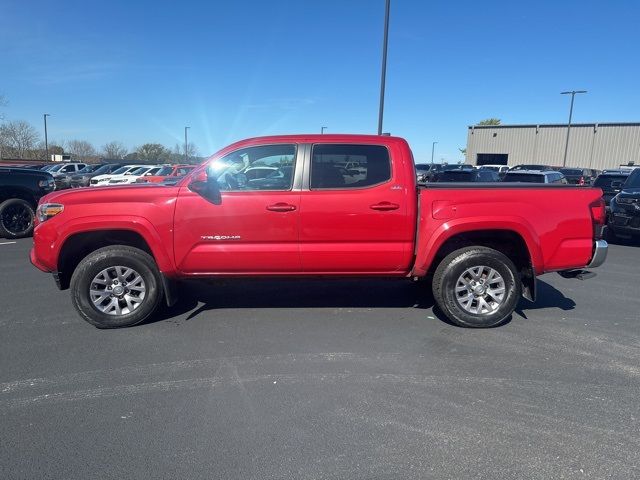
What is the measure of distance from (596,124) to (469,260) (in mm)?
55571

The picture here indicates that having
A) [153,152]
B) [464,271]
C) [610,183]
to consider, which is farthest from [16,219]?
[153,152]

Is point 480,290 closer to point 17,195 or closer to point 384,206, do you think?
point 384,206

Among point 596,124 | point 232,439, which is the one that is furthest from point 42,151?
point 232,439

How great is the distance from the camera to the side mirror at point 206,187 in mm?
4574

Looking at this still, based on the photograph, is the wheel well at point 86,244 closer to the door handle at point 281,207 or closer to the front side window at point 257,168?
the front side window at point 257,168

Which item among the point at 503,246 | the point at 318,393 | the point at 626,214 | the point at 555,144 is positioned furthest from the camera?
the point at 555,144

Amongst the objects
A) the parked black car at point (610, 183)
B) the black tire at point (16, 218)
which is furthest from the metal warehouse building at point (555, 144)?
the black tire at point (16, 218)

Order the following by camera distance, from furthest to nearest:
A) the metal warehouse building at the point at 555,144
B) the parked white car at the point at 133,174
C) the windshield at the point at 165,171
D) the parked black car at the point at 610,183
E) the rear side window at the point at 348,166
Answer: the metal warehouse building at the point at 555,144
the windshield at the point at 165,171
the parked white car at the point at 133,174
the parked black car at the point at 610,183
the rear side window at the point at 348,166

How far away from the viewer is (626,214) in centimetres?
1005

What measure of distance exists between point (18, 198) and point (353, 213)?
9.26 meters

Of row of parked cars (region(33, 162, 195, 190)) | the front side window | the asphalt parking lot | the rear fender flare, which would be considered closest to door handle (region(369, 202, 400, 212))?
the rear fender flare

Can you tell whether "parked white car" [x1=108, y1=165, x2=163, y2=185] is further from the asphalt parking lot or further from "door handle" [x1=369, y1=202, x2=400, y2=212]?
"door handle" [x1=369, y1=202, x2=400, y2=212]

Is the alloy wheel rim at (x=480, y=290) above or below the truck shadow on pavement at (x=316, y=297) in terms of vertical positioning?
above

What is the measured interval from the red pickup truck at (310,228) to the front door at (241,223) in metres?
0.01
